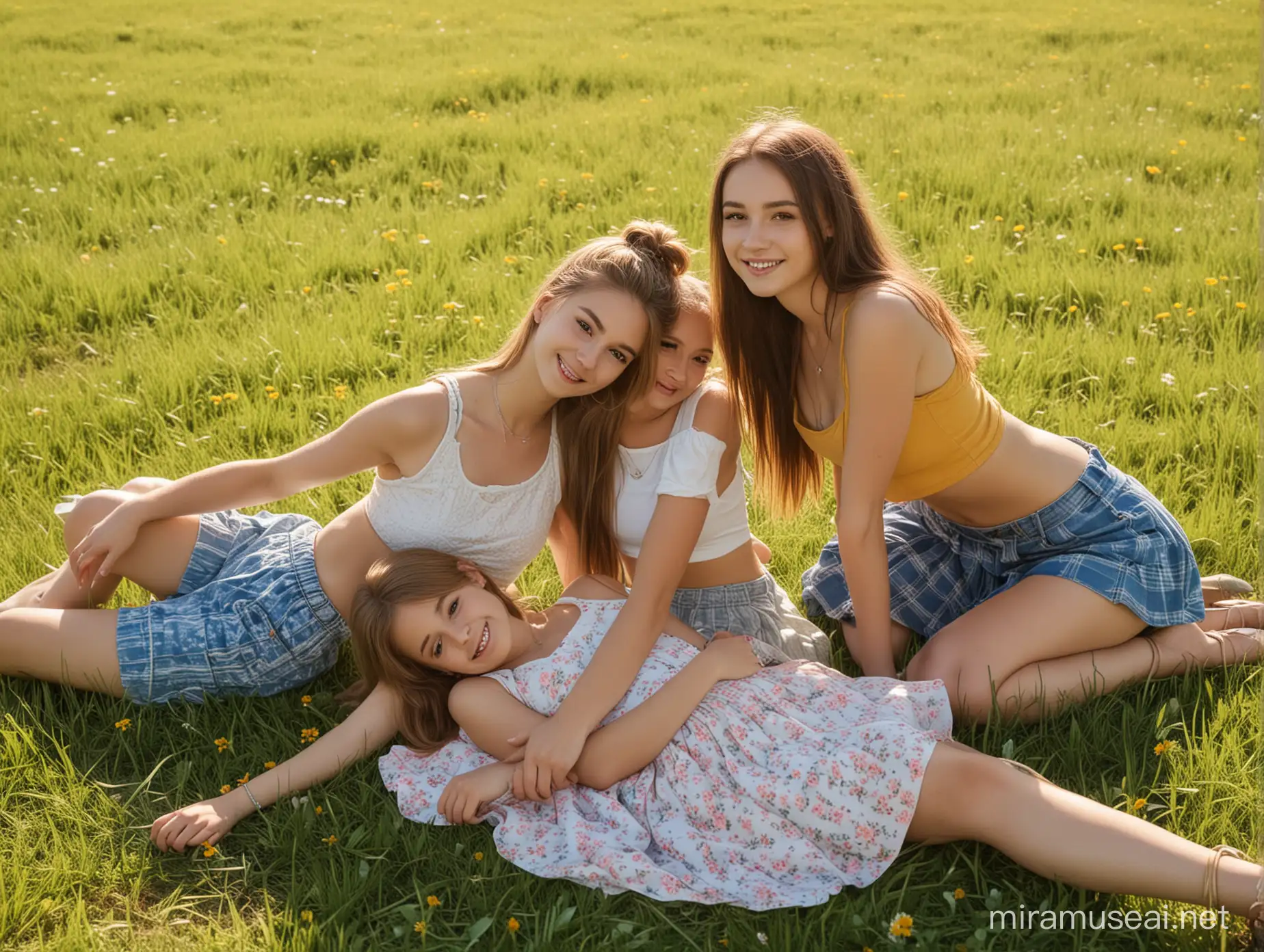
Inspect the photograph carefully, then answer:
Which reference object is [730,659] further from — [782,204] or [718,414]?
[782,204]

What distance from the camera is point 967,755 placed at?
240 cm

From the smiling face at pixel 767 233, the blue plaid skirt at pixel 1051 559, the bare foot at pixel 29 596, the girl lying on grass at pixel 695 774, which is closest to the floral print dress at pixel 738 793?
the girl lying on grass at pixel 695 774

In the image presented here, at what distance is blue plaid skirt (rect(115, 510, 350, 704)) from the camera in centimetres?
303

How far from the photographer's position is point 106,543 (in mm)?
2998

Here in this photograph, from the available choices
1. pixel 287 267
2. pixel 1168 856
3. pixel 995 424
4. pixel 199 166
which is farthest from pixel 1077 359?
pixel 199 166

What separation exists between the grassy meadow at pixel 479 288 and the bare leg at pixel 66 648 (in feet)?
0.23

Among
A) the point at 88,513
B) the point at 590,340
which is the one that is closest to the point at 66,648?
the point at 88,513

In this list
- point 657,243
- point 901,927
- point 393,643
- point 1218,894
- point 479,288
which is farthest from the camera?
point 479,288

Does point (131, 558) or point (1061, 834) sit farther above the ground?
point (131, 558)

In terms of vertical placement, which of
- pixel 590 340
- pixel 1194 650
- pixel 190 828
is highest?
pixel 590 340

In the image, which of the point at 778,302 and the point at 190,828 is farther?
the point at 778,302

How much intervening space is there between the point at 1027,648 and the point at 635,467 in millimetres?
1161

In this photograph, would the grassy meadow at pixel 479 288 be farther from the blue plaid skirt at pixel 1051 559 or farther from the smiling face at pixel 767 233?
the smiling face at pixel 767 233

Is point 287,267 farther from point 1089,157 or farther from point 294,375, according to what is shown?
point 1089,157
